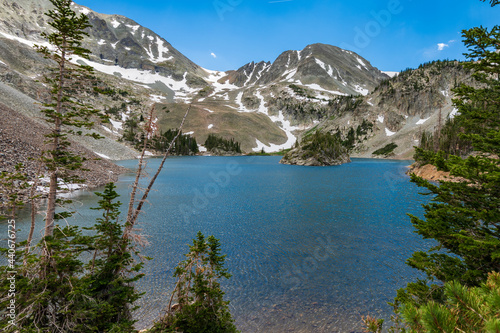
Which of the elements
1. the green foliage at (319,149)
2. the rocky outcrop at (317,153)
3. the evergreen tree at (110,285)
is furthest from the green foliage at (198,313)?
the green foliage at (319,149)

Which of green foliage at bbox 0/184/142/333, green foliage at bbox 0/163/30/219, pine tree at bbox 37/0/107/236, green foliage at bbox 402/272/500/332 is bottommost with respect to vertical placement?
green foliage at bbox 0/184/142/333

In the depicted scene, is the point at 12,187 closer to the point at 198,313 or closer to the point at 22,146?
the point at 198,313

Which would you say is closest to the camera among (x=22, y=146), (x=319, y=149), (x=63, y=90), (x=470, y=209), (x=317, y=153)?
(x=470, y=209)

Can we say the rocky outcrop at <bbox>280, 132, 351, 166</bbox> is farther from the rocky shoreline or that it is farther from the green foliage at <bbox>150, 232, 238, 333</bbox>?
the green foliage at <bbox>150, 232, 238, 333</bbox>

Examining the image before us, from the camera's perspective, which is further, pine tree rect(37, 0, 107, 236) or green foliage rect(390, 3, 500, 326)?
pine tree rect(37, 0, 107, 236)

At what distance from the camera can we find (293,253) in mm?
20734

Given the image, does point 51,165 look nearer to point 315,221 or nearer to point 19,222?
point 19,222

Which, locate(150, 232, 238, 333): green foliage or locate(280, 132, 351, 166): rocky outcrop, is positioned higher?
locate(280, 132, 351, 166): rocky outcrop

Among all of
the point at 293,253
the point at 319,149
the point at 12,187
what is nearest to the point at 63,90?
the point at 12,187

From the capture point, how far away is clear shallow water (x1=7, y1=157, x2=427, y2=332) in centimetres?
1325

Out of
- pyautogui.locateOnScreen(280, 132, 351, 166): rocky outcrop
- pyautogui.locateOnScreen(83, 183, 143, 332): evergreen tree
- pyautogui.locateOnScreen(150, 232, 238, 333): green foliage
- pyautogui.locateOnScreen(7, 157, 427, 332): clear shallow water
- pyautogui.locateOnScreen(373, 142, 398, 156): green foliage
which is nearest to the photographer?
pyautogui.locateOnScreen(83, 183, 143, 332): evergreen tree

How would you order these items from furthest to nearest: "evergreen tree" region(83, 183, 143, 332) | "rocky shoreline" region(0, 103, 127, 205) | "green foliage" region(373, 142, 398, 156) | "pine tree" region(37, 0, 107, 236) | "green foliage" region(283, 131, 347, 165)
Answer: "green foliage" region(373, 142, 398, 156) < "green foliage" region(283, 131, 347, 165) < "rocky shoreline" region(0, 103, 127, 205) < "pine tree" region(37, 0, 107, 236) < "evergreen tree" region(83, 183, 143, 332)

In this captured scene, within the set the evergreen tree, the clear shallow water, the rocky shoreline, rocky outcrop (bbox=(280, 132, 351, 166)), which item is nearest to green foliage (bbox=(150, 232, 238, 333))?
the evergreen tree

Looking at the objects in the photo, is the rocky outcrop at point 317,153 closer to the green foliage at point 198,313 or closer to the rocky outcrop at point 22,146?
the rocky outcrop at point 22,146
